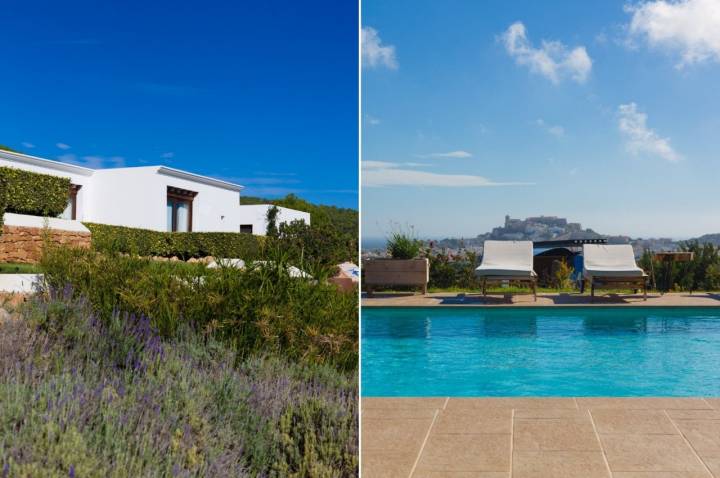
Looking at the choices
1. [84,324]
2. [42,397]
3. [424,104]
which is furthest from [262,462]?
[424,104]

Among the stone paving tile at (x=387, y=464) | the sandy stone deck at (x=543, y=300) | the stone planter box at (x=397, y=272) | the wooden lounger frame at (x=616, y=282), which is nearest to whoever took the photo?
the stone paving tile at (x=387, y=464)

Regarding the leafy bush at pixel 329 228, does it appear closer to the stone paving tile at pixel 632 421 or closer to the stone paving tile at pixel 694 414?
the stone paving tile at pixel 632 421

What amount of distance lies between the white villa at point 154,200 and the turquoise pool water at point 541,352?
2954 millimetres

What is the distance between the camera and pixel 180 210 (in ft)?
9.93

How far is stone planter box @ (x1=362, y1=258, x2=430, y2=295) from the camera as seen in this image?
10688mm

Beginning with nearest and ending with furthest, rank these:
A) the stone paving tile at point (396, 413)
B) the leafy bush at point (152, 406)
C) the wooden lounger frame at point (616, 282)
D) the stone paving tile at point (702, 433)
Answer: the leafy bush at point (152, 406) → the stone paving tile at point (702, 433) → the stone paving tile at point (396, 413) → the wooden lounger frame at point (616, 282)

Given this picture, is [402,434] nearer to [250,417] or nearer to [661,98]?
[250,417]

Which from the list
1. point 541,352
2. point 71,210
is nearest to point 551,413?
point 71,210

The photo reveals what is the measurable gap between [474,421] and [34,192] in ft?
8.20

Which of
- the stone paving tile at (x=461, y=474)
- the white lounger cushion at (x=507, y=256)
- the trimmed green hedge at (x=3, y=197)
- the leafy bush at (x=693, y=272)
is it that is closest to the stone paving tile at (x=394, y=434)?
the stone paving tile at (x=461, y=474)

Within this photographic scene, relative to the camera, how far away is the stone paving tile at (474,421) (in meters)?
3.59

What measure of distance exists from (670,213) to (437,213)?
8.72 metres

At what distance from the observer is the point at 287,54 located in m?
3.10

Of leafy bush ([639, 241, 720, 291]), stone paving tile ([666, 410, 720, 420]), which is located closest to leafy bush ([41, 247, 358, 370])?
stone paving tile ([666, 410, 720, 420])
